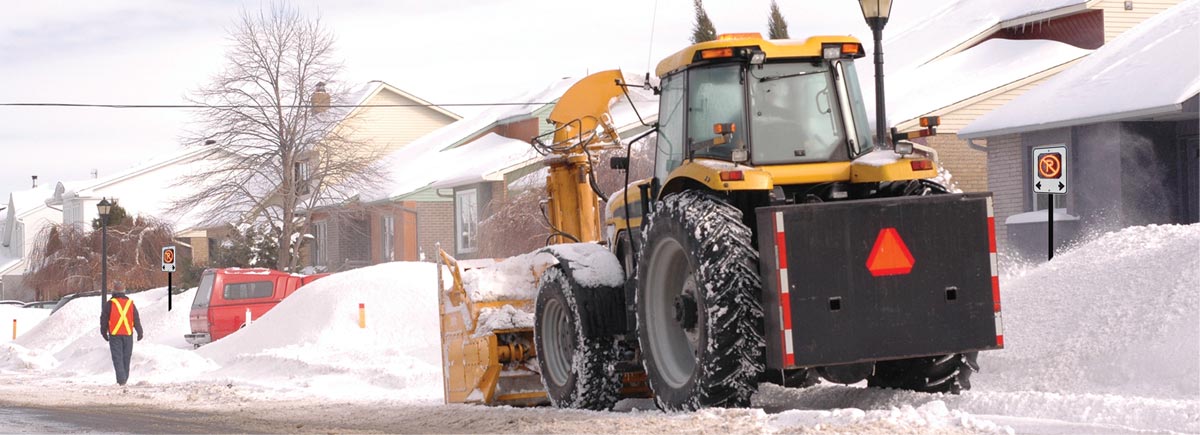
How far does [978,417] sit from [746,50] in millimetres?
3020

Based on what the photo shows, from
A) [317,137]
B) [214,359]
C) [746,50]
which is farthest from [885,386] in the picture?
[317,137]

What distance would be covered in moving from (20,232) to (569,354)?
72.6 meters

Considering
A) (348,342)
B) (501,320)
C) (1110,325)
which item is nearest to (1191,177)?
(1110,325)

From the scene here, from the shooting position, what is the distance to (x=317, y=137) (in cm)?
4222

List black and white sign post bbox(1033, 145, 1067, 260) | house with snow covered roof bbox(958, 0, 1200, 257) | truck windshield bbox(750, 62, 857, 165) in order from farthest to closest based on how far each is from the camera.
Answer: house with snow covered roof bbox(958, 0, 1200, 257) < black and white sign post bbox(1033, 145, 1067, 260) < truck windshield bbox(750, 62, 857, 165)

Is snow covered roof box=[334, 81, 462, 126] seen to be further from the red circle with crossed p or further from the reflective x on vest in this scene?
the red circle with crossed p

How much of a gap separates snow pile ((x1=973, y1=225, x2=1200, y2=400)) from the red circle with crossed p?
9.96 feet

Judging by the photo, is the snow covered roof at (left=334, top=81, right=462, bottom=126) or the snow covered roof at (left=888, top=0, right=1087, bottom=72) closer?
the snow covered roof at (left=888, top=0, right=1087, bottom=72)

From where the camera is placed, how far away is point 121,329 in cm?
2108

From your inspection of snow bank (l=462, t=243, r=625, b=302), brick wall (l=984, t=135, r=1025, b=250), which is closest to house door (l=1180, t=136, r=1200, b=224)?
brick wall (l=984, t=135, r=1025, b=250)

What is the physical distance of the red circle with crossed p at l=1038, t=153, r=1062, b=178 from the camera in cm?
1698

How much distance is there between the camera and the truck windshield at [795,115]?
962 cm

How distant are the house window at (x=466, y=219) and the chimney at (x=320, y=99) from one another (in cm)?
503

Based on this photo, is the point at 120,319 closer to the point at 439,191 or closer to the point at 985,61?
the point at 985,61
